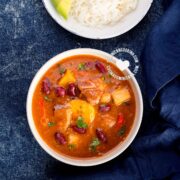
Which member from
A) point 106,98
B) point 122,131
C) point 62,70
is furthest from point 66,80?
point 122,131

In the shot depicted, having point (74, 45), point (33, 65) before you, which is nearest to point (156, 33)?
point (74, 45)

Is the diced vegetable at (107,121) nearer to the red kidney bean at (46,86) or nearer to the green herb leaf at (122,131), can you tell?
the green herb leaf at (122,131)

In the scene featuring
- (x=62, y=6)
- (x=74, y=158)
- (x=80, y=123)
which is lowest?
(x=74, y=158)

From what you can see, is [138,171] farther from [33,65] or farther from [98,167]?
[33,65]

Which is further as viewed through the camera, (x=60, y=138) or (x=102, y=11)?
(x=102, y=11)

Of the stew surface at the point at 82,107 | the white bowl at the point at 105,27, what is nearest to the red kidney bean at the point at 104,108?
the stew surface at the point at 82,107

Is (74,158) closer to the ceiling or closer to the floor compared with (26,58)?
closer to the floor

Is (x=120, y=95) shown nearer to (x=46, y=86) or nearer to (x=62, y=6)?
(x=46, y=86)
